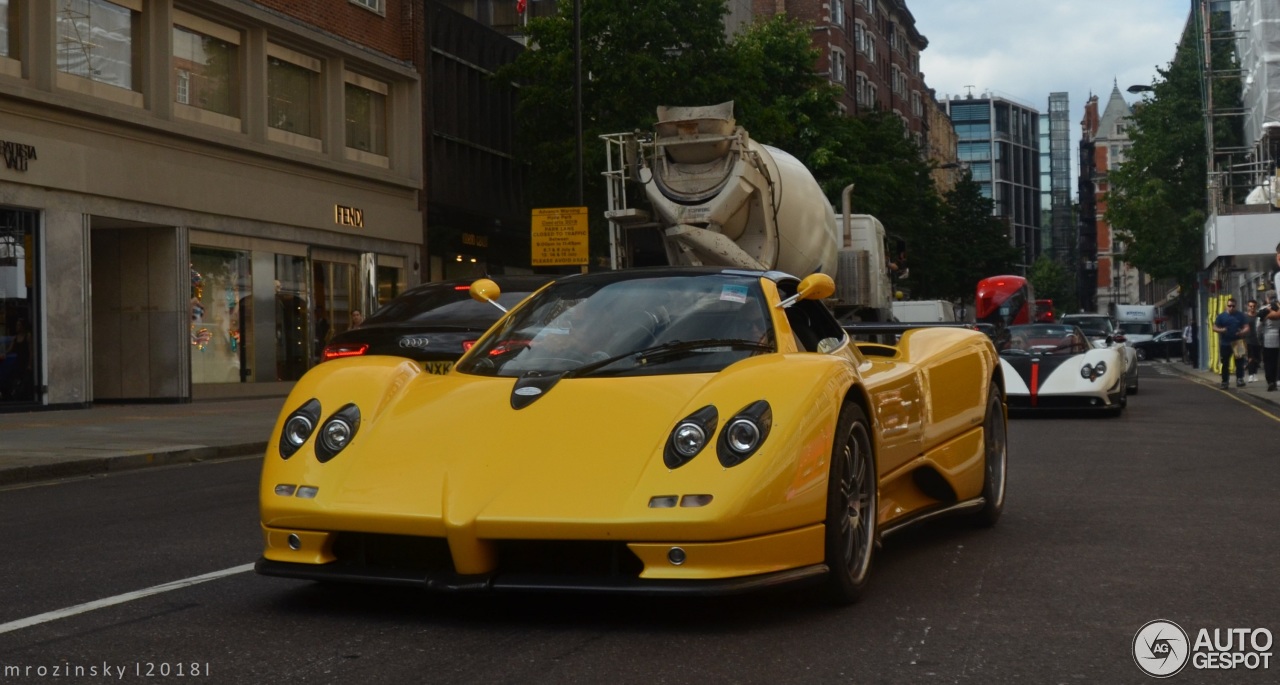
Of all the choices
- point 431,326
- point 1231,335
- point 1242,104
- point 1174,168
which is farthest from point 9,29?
point 1174,168

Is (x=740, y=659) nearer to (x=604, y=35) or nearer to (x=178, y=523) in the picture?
(x=178, y=523)

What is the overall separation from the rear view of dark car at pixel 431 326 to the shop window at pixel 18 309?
11.3m

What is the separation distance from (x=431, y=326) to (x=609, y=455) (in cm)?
665

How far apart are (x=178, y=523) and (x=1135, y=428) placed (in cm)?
1140

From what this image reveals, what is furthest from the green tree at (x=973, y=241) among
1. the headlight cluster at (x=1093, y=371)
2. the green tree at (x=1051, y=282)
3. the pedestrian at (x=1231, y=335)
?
the green tree at (x=1051, y=282)

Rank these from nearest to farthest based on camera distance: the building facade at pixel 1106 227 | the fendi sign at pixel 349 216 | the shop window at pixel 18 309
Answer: the shop window at pixel 18 309 < the fendi sign at pixel 349 216 < the building facade at pixel 1106 227

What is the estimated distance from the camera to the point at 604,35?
35.8 metres

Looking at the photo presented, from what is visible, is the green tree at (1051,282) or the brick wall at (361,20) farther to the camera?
the green tree at (1051,282)

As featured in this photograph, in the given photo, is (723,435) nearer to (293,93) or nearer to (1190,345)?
(293,93)

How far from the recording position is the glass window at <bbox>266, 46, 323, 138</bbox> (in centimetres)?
2862

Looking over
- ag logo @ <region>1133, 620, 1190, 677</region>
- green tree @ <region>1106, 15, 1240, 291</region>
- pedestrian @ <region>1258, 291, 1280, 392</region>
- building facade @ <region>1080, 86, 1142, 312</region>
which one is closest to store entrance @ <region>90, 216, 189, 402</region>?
pedestrian @ <region>1258, 291, 1280, 392</region>

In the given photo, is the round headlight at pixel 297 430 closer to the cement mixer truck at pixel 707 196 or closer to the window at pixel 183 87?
the cement mixer truck at pixel 707 196

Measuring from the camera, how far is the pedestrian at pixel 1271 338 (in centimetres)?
2553

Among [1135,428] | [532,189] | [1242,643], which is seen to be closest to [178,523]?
[1242,643]
